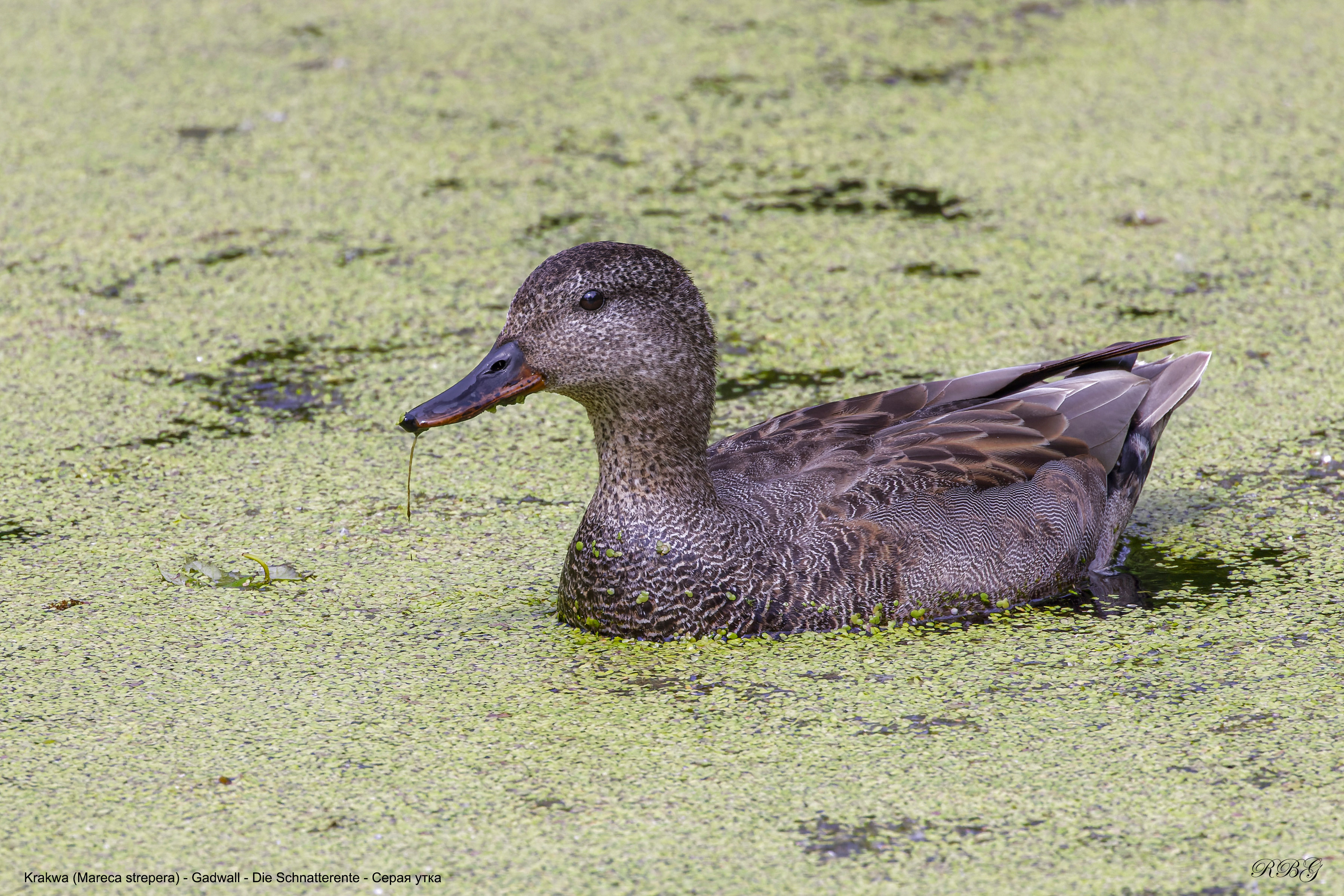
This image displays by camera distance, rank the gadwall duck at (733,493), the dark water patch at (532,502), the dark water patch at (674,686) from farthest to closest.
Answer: the dark water patch at (532,502) < the gadwall duck at (733,493) < the dark water patch at (674,686)

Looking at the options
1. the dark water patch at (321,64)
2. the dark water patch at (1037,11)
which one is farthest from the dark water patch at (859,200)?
the dark water patch at (321,64)

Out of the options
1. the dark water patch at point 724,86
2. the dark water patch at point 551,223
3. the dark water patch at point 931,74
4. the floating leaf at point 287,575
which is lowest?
the floating leaf at point 287,575

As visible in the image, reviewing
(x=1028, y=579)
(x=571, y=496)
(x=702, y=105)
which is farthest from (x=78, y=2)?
(x=1028, y=579)

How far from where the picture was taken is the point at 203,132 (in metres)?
7.22

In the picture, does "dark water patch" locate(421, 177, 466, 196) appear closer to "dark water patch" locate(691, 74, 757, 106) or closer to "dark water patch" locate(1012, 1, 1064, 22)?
"dark water patch" locate(691, 74, 757, 106)

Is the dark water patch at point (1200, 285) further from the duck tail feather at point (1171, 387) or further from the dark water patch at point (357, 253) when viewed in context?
the dark water patch at point (357, 253)

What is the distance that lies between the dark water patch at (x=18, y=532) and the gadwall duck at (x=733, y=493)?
4.51 feet

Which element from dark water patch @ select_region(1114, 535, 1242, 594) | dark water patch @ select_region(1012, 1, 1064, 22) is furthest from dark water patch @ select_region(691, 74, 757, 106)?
dark water patch @ select_region(1114, 535, 1242, 594)

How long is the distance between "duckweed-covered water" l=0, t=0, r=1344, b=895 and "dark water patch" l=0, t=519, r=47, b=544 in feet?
0.04

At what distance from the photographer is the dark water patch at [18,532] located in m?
4.35

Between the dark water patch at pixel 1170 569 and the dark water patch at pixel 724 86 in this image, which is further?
the dark water patch at pixel 724 86

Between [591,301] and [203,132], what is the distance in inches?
162

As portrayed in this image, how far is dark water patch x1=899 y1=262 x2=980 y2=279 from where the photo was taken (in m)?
5.99

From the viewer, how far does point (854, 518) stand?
3834 millimetres
